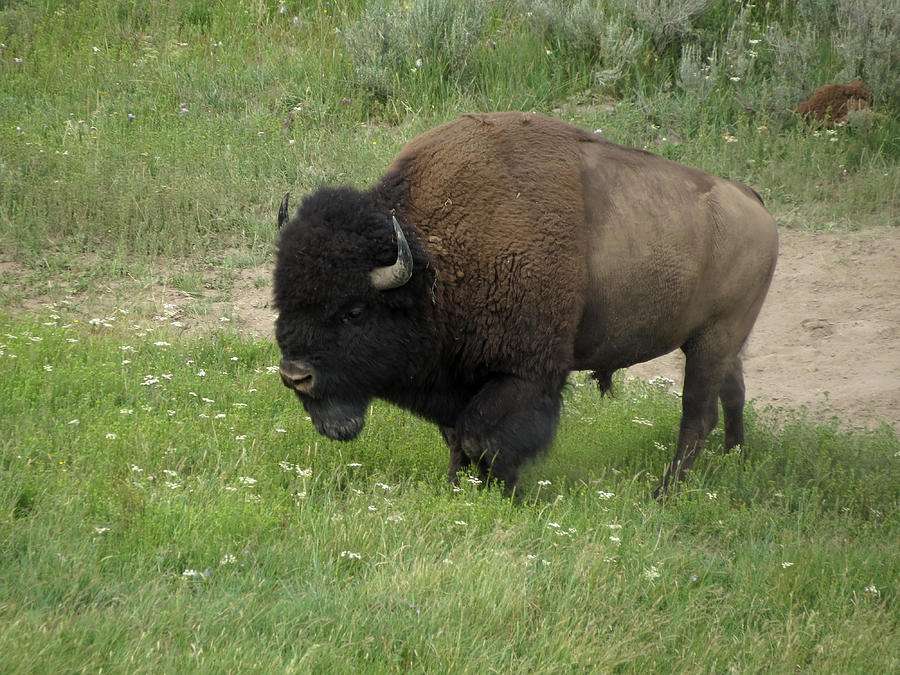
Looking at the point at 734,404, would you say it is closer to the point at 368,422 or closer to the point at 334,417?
the point at 368,422

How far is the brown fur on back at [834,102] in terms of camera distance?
10.5 meters

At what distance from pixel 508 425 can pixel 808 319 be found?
184 inches

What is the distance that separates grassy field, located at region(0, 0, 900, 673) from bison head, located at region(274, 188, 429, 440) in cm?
44

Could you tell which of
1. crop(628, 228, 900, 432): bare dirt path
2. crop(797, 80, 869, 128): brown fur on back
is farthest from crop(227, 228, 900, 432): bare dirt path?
crop(797, 80, 869, 128): brown fur on back

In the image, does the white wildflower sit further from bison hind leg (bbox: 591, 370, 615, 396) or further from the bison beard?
bison hind leg (bbox: 591, 370, 615, 396)

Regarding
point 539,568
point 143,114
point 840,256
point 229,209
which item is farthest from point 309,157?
point 539,568

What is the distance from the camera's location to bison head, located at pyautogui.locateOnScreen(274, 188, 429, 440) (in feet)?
14.9

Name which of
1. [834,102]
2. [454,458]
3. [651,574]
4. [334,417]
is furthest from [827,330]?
[334,417]

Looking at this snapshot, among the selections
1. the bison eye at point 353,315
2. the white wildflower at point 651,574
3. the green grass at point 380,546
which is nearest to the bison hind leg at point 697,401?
the green grass at point 380,546

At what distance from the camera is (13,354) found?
216 inches

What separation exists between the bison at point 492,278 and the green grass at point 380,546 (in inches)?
18.1

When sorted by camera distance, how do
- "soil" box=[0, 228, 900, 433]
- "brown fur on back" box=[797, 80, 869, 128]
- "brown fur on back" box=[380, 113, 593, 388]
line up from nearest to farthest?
1. "brown fur on back" box=[380, 113, 593, 388]
2. "soil" box=[0, 228, 900, 433]
3. "brown fur on back" box=[797, 80, 869, 128]

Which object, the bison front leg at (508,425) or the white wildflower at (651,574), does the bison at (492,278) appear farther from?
the white wildflower at (651,574)

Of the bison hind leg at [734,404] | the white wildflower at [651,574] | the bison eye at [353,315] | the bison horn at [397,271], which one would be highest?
the bison horn at [397,271]
